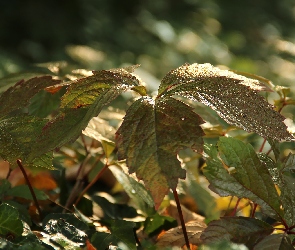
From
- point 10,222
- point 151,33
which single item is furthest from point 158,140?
point 151,33

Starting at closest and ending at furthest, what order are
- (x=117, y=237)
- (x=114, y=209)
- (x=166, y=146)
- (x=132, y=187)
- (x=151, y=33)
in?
(x=166, y=146)
(x=117, y=237)
(x=132, y=187)
(x=114, y=209)
(x=151, y=33)

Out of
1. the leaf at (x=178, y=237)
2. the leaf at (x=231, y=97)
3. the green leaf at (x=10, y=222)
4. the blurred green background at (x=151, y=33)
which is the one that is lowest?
the green leaf at (x=10, y=222)

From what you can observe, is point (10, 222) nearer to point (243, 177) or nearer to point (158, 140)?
point (158, 140)

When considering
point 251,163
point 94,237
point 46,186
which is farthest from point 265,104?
point 46,186

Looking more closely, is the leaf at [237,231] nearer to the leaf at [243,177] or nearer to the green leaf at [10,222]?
the leaf at [243,177]

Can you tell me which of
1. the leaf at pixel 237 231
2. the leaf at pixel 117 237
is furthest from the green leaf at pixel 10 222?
the leaf at pixel 237 231

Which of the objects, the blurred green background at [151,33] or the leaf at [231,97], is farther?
the blurred green background at [151,33]

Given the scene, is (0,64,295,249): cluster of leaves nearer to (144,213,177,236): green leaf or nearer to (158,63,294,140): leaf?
(158,63,294,140): leaf

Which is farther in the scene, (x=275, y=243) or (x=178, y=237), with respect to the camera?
(x=178, y=237)
